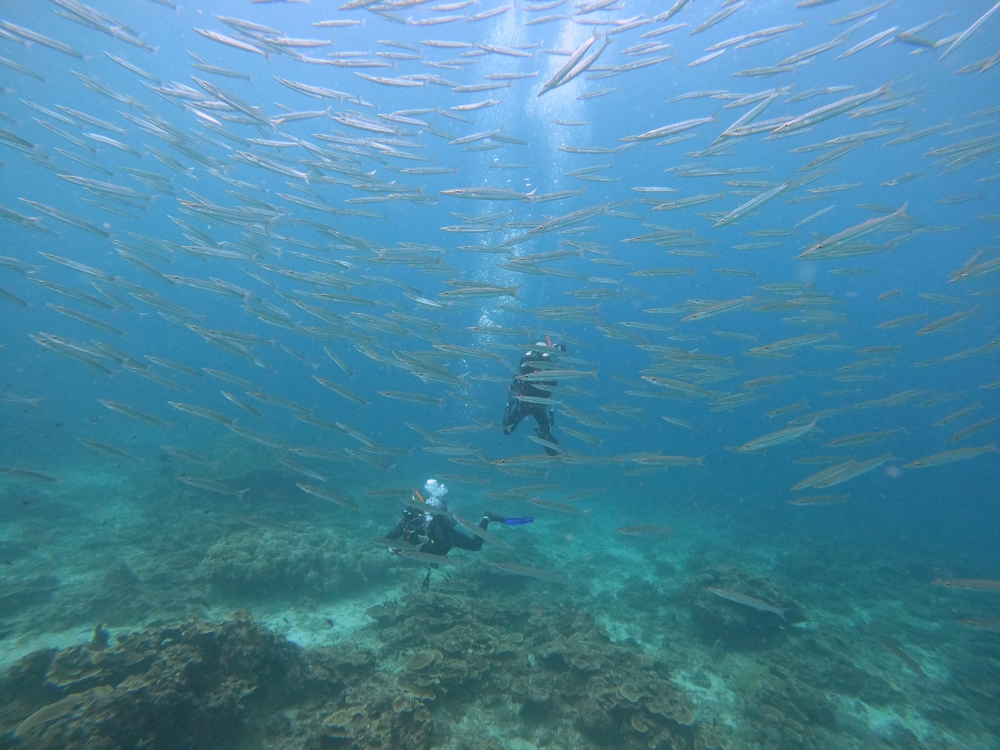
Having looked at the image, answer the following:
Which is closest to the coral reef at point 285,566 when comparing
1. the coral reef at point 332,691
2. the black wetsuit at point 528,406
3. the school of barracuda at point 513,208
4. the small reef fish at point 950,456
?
the school of barracuda at point 513,208

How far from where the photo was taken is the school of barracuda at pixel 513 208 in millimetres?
7922

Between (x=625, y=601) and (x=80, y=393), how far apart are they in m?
54.3

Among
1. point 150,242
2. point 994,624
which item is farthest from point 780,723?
point 150,242

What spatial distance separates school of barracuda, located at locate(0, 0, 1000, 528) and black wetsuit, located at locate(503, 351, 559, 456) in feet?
1.48

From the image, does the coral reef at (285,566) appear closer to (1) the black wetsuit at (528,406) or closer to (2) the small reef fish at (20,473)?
(2) the small reef fish at (20,473)

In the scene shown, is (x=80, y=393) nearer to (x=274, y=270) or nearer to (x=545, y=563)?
(x=274, y=270)

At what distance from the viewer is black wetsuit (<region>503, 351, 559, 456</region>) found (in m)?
8.42

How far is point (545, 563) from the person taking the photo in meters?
11.2

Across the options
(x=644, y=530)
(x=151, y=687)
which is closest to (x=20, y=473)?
(x=151, y=687)

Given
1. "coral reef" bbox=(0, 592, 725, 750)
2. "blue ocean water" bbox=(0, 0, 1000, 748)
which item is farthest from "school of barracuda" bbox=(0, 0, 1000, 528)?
"coral reef" bbox=(0, 592, 725, 750)

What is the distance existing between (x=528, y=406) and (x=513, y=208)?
755cm

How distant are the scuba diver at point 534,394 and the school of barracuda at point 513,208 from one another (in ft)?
1.32

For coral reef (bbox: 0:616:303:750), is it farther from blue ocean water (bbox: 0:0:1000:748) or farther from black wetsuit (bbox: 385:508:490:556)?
black wetsuit (bbox: 385:508:490:556)

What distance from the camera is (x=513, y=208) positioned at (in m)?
13.5
